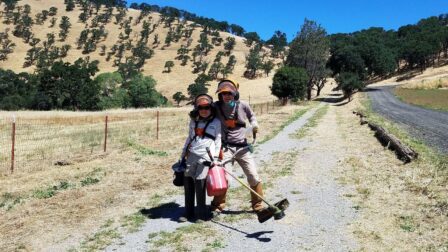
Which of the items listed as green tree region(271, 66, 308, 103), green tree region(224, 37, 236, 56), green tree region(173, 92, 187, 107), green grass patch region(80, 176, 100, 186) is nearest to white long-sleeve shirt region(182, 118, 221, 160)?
green grass patch region(80, 176, 100, 186)

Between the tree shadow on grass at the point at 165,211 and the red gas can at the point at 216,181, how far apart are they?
1.13 metres

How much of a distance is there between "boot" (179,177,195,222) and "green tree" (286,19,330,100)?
6867 cm

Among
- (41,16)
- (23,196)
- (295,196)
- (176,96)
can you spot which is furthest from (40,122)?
(41,16)

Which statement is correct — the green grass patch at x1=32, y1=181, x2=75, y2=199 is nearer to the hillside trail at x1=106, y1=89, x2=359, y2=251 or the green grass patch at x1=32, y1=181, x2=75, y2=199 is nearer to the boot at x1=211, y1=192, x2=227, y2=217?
the hillside trail at x1=106, y1=89, x2=359, y2=251

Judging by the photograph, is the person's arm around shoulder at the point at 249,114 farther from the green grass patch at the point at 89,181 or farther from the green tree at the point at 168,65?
the green tree at the point at 168,65

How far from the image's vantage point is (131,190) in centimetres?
963

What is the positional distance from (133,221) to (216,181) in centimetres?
171

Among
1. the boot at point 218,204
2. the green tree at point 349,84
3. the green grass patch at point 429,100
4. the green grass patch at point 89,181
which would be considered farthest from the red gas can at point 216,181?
the green tree at point 349,84

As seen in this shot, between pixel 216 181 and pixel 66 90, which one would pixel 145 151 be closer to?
pixel 216 181

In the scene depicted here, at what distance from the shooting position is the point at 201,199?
7.21m

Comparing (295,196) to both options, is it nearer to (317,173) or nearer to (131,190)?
(317,173)

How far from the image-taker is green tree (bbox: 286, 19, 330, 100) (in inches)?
2916

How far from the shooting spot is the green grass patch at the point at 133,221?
22.7 ft

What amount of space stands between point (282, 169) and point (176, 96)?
291 feet
